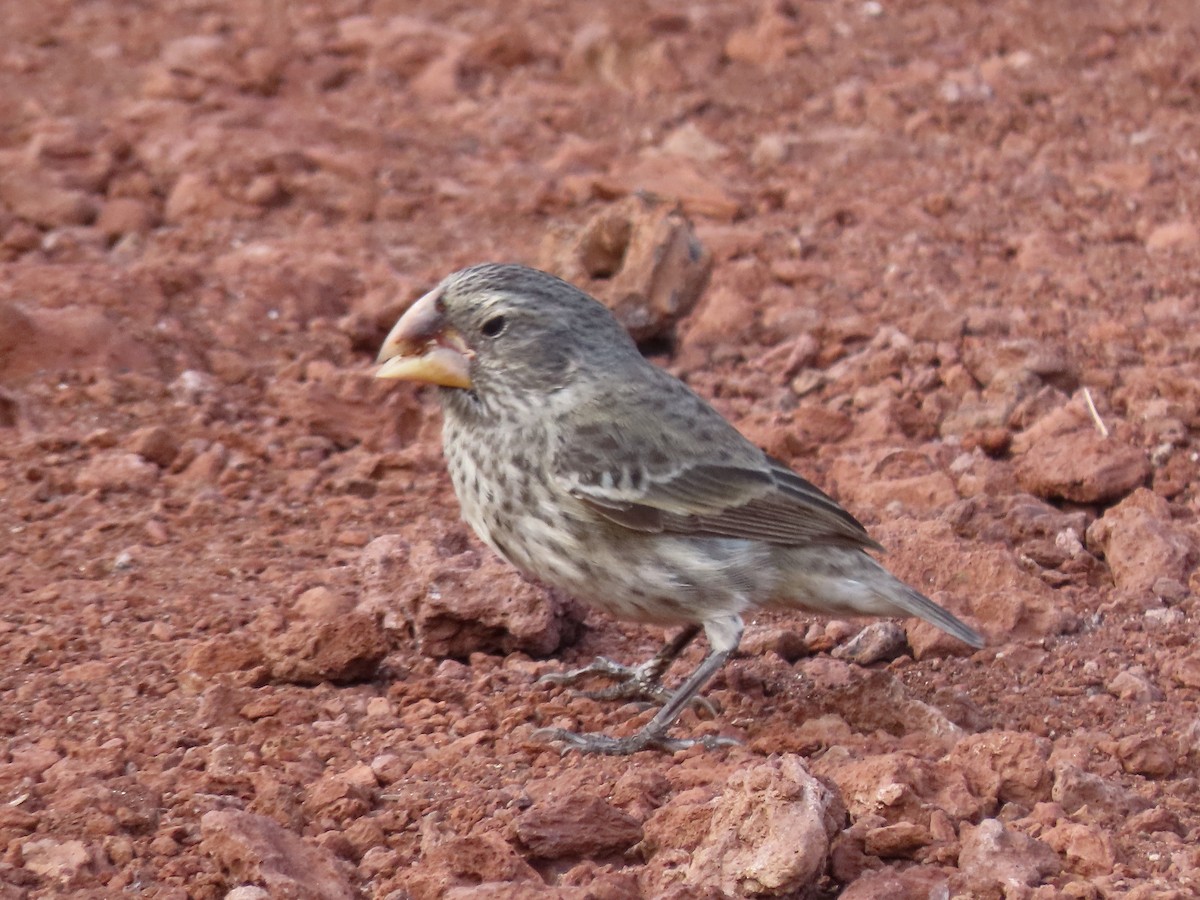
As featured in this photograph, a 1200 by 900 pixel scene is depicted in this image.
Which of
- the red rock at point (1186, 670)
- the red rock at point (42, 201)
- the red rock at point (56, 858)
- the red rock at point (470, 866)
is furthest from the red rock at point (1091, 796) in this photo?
the red rock at point (42, 201)

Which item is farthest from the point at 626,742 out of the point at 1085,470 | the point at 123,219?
the point at 123,219

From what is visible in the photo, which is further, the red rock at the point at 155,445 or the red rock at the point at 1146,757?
the red rock at the point at 155,445

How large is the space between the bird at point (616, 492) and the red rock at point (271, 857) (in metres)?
0.97

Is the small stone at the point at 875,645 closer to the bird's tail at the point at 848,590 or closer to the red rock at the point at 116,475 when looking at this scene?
the bird's tail at the point at 848,590

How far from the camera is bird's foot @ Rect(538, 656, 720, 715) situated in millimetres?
5324

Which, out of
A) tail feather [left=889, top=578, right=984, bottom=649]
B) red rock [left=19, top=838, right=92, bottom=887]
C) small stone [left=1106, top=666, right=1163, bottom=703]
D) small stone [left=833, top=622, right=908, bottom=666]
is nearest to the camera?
red rock [left=19, top=838, right=92, bottom=887]

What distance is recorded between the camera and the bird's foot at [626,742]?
4.89 meters

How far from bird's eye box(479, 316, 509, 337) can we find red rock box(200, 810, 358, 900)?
1800 mm

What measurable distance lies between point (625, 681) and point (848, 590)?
781mm

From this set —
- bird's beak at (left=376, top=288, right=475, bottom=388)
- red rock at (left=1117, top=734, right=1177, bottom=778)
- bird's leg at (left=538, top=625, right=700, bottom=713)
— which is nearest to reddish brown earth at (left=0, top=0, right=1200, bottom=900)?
red rock at (left=1117, top=734, right=1177, bottom=778)

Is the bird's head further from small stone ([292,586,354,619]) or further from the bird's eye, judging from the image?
small stone ([292,586,354,619])

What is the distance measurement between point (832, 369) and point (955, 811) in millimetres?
3169

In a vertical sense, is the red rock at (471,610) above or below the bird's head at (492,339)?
below

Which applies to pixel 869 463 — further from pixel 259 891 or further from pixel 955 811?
pixel 259 891
